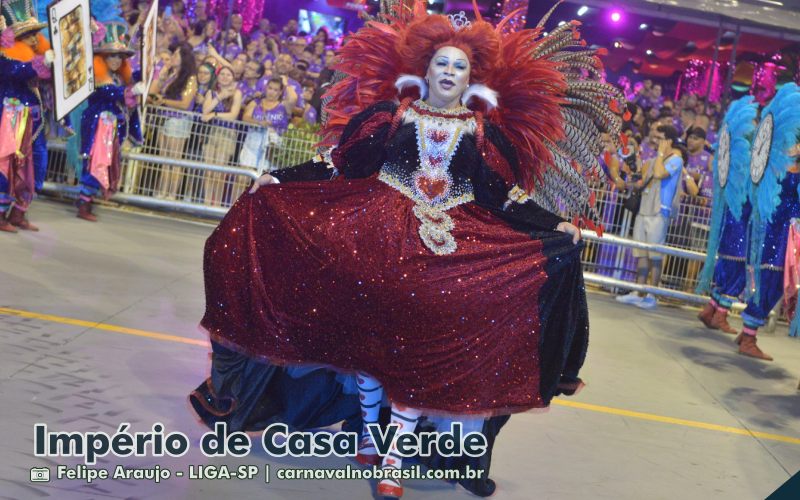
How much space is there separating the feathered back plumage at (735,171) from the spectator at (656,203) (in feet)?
3.06

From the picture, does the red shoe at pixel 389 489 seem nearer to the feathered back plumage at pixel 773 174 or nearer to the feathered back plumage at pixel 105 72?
the feathered back plumage at pixel 773 174

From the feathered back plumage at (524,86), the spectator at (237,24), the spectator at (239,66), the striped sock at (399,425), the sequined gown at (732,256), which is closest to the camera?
the striped sock at (399,425)

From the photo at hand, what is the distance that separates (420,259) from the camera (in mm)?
3619

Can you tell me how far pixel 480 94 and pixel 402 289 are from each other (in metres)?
1.05

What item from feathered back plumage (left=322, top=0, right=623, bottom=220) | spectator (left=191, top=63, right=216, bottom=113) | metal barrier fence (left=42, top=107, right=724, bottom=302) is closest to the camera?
feathered back plumage (left=322, top=0, right=623, bottom=220)

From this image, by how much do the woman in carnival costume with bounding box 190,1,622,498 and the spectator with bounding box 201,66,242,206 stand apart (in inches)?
225

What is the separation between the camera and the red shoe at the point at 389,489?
11.5ft

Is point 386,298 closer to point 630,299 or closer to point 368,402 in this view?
point 368,402

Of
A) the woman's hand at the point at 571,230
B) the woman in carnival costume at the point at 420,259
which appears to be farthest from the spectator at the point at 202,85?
the woman's hand at the point at 571,230

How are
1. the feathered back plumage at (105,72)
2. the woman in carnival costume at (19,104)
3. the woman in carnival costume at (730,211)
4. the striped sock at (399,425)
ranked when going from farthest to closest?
the feathered back plumage at (105,72) < the woman in carnival costume at (730,211) < the woman in carnival costume at (19,104) < the striped sock at (399,425)

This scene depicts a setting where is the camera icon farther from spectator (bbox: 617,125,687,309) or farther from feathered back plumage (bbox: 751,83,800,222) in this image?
spectator (bbox: 617,125,687,309)

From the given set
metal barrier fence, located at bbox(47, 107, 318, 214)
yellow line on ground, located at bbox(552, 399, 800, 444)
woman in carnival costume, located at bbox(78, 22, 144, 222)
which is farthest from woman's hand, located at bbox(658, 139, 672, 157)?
woman in carnival costume, located at bbox(78, 22, 144, 222)

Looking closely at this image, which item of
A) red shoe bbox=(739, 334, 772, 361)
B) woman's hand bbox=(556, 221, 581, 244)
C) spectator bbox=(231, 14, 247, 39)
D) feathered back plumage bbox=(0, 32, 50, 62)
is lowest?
red shoe bbox=(739, 334, 772, 361)

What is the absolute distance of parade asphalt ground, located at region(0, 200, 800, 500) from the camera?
3.61 metres
